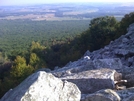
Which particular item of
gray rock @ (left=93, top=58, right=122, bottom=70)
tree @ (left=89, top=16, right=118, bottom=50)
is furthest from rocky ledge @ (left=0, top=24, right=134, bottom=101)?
tree @ (left=89, top=16, right=118, bottom=50)

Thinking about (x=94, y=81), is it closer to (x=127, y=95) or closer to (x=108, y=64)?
(x=127, y=95)

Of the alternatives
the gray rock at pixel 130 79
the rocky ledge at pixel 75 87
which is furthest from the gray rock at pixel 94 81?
the gray rock at pixel 130 79

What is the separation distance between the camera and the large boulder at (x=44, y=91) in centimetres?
786

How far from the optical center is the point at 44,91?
26.9 feet

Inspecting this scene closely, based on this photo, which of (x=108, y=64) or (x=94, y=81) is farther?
(x=108, y=64)

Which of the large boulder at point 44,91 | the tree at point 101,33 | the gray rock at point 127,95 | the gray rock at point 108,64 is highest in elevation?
the large boulder at point 44,91

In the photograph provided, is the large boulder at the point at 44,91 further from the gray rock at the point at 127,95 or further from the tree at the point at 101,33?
the tree at the point at 101,33

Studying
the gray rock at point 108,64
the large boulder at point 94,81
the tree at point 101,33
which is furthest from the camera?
the tree at point 101,33

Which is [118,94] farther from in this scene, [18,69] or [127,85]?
[18,69]

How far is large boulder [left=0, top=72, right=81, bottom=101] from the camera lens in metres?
7.86

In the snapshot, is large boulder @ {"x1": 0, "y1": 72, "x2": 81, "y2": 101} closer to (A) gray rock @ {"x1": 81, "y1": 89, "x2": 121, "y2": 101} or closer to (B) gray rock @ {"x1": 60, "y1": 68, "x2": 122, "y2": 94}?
(A) gray rock @ {"x1": 81, "y1": 89, "x2": 121, "y2": 101}

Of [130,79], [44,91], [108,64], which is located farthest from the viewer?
[108,64]

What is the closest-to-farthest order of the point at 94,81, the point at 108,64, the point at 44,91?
the point at 44,91 < the point at 94,81 < the point at 108,64

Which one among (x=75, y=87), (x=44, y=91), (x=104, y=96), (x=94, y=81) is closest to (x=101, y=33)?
(x=94, y=81)
